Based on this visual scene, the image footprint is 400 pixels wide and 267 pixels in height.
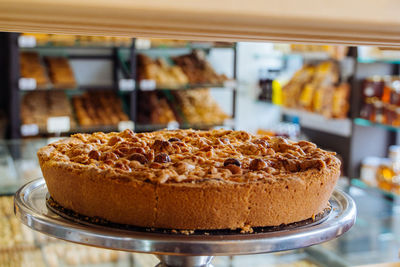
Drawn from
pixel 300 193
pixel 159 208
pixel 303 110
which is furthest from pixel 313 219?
pixel 303 110

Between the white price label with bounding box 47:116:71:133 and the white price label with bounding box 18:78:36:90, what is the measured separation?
1.05ft

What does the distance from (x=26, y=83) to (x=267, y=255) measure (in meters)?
2.56

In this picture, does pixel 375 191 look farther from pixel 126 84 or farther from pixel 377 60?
pixel 126 84

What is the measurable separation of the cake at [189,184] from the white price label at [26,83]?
3.06 m

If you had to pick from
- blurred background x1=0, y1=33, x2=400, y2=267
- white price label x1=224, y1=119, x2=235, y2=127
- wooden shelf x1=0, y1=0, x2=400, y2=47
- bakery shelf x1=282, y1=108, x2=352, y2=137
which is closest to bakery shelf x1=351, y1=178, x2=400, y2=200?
blurred background x1=0, y1=33, x2=400, y2=267

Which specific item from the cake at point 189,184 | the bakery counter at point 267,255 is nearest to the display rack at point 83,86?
the bakery counter at point 267,255

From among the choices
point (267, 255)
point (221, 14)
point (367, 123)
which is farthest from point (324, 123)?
point (221, 14)

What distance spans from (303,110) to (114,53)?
1.88 meters

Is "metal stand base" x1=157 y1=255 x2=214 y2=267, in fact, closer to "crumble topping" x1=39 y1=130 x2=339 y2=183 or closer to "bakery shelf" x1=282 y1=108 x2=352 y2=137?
"crumble topping" x1=39 y1=130 x2=339 y2=183

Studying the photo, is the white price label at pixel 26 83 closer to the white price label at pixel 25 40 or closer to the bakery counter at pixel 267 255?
the white price label at pixel 25 40

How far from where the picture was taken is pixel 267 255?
80.7 inches

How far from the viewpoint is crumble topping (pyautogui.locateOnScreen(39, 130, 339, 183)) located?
2.58 ft

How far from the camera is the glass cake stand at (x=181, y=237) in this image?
0.67m

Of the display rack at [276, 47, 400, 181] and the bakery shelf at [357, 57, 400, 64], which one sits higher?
the bakery shelf at [357, 57, 400, 64]
